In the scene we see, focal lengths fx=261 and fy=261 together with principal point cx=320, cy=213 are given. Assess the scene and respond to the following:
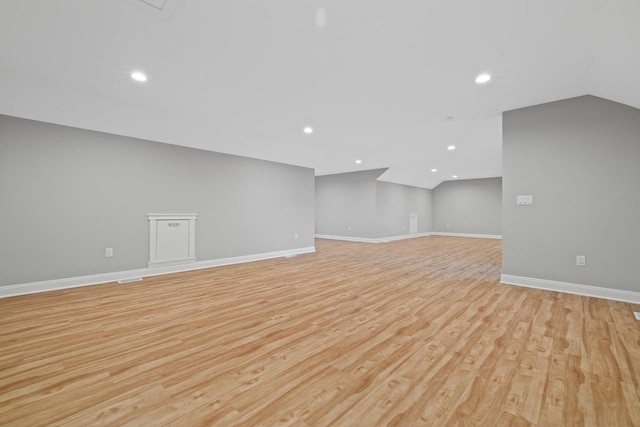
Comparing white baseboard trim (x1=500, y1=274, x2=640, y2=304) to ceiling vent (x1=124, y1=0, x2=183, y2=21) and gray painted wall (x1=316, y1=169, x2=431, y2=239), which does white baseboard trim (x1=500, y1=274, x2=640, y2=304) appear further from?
gray painted wall (x1=316, y1=169, x2=431, y2=239)

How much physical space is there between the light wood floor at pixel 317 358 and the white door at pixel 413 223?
7237 mm

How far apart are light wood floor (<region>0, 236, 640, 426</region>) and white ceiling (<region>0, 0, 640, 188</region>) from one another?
96.2 inches

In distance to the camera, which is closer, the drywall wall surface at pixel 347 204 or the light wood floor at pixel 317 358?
the light wood floor at pixel 317 358

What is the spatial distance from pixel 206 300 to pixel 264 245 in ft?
9.51

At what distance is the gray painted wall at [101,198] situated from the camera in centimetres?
331

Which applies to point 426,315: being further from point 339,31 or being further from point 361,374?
point 339,31

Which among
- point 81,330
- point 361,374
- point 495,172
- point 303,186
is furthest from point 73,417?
point 495,172

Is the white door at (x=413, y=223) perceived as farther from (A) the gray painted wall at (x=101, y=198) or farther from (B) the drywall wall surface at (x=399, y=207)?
(A) the gray painted wall at (x=101, y=198)

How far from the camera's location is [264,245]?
5.99 metres

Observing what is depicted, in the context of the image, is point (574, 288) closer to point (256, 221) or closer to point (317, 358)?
point (317, 358)

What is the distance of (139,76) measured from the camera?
2912 mm

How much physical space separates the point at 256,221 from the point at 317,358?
4.32 meters

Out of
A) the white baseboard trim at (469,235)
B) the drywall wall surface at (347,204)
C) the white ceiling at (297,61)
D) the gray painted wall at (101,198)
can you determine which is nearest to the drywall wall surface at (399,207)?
the drywall wall surface at (347,204)

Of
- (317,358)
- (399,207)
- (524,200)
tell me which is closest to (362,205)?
(399,207)
